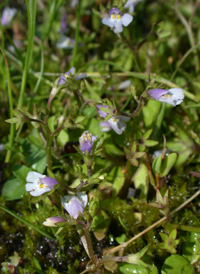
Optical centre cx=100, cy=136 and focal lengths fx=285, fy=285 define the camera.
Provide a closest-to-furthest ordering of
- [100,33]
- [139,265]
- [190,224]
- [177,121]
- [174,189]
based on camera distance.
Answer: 1. [139,265]
2. [190,224]
3. [174,189]
4. [177,121]
5. [100,33]

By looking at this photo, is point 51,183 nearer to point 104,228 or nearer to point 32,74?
point 104,228

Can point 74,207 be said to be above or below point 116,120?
below

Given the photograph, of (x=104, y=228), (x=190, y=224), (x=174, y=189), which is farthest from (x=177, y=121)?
(x=104, y=228)

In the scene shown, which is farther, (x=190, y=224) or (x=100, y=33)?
(x=100, y=33)

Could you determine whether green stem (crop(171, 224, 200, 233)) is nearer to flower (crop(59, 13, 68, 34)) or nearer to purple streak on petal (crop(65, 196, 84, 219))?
purple streak on petal (crop(65, 196, 84, 219))

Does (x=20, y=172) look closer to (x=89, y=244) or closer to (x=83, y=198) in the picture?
(x=83, y=198)

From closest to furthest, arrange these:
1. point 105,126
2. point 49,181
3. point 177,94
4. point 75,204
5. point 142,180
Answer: point 49,181
point 75,204
point 177,94
point 142,180
point 105,126

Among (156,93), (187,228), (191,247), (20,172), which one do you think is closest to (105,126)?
(156,93)
